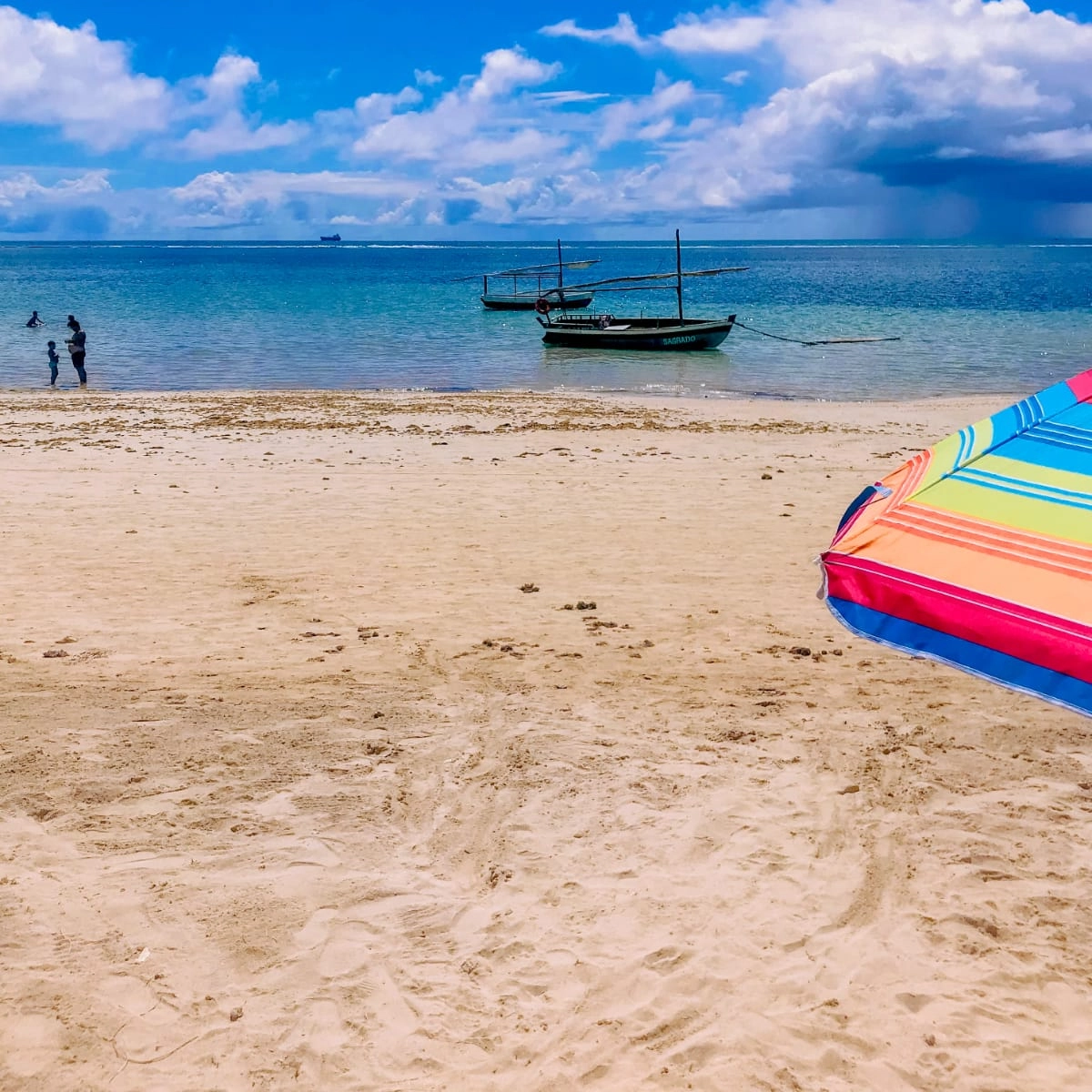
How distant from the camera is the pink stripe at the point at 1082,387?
396cm

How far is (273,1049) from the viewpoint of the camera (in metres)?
3.98

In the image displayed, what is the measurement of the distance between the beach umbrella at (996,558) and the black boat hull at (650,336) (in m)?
32.4

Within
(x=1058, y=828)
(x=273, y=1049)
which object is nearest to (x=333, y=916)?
(x=273, y=1049)

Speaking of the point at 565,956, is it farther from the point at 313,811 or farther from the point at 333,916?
the point at 313,811

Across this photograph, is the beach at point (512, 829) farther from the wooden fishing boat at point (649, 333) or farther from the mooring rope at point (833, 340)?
the mooring rope at point (833, 340)

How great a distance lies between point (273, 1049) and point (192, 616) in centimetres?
516

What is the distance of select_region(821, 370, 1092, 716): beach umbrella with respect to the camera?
11.2ft

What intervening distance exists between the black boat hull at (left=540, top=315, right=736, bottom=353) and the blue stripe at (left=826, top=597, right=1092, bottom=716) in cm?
3275

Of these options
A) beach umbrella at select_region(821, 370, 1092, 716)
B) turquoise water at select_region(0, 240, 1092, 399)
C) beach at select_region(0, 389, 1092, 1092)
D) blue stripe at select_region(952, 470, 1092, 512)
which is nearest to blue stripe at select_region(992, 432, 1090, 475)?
beach umbrella at select_region(821, 370, 1092, 716)

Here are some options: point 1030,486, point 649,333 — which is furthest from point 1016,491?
point 649,333

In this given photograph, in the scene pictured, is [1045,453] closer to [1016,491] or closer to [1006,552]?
[1016,491]


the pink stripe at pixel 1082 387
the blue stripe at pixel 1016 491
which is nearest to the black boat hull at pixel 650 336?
the pink stripe at pixel 1082 387

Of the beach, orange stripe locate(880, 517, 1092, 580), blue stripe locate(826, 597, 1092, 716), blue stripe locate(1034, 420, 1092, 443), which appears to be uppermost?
blue stripe locate(1034, 420, 1092, 443)

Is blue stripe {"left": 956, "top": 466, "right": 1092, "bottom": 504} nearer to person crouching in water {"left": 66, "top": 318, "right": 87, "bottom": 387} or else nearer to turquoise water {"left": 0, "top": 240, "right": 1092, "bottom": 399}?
turquoise water {"left": 0, "top": 240, "right": 1092, "bottom": 399}
